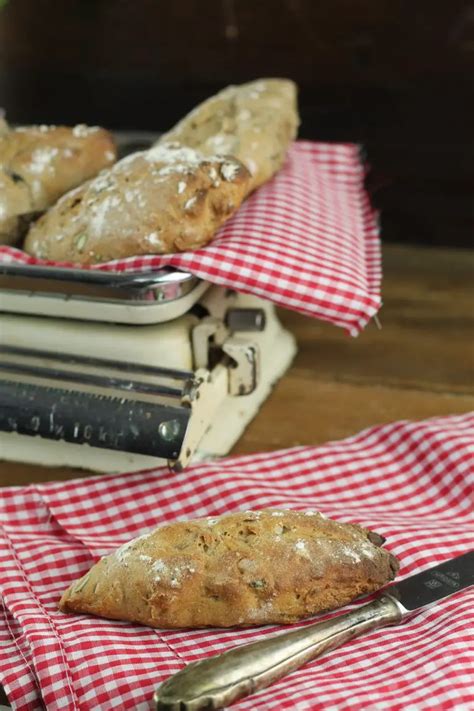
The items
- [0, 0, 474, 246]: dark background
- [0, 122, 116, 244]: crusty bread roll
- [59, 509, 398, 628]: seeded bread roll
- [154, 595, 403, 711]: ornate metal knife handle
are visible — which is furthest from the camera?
[0, 0, 474, 246]: dark background

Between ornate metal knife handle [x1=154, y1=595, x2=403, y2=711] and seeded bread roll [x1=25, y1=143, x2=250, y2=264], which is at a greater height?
seeded bread roll [x1=25, y1=143, x2=250, y2=264]

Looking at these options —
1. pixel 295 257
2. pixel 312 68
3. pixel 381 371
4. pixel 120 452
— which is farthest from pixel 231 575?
pixel 312 68

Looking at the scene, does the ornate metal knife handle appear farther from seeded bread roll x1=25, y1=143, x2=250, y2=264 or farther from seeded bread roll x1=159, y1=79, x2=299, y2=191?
seeded bread roll x1=159, y1=79, x2=299, y2=191

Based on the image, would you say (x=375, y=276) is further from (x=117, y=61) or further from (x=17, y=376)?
(x=117, y=61)

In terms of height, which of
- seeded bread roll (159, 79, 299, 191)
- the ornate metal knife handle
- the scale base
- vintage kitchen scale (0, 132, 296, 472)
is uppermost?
seeded bread roll (159, 79, 299, 191)

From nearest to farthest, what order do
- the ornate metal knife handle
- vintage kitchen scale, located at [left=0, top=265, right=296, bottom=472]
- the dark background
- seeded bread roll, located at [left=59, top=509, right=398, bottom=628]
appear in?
the ornate metal knife handle, seeded bread roll, located at [left=59, top=509, right=398, bottom=628], vintage kitchen scale, located at [left=0, top=265, right=296, bottom=472], the dark background

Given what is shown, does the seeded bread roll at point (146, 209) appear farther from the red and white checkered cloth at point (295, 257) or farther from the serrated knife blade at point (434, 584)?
the serrated knife blade at point (434, 584)

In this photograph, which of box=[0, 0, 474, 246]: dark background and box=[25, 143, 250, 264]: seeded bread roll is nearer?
box=[25, 143, 250, 264]: seeded bread roll

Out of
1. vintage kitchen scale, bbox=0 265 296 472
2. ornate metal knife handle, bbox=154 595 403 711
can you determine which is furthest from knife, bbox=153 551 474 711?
vintage kitchen scale, bbox=0 265 296 472

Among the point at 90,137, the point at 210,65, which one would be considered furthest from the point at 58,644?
the point at 210,65
